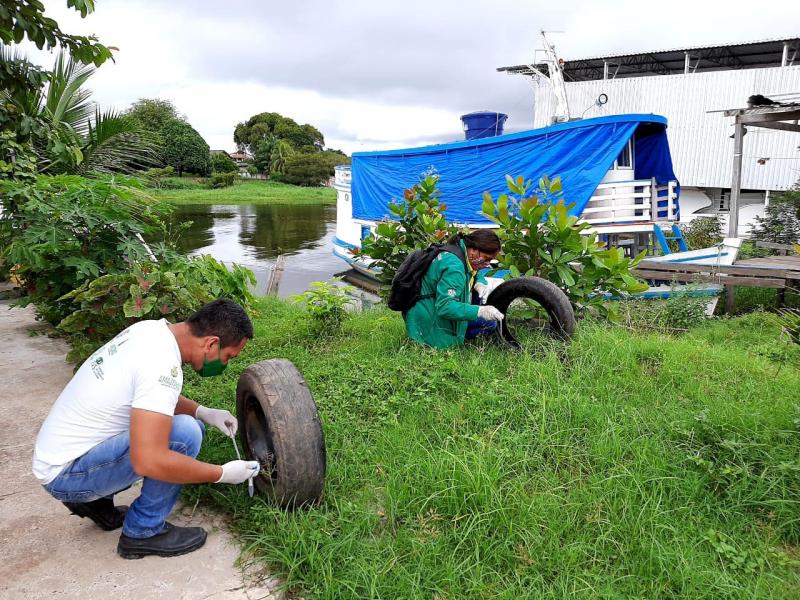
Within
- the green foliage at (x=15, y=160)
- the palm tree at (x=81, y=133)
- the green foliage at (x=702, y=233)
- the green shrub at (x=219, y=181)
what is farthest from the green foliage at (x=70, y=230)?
the green shrub at (x=219, y=181)

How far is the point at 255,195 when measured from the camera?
4909cm

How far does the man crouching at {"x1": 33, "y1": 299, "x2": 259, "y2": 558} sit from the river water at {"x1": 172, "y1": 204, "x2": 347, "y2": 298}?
6529 mm

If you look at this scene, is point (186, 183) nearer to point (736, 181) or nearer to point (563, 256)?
point (736, 181)

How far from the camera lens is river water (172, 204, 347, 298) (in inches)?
627

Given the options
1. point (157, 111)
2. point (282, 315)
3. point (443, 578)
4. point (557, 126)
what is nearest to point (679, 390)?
point (443, 578)

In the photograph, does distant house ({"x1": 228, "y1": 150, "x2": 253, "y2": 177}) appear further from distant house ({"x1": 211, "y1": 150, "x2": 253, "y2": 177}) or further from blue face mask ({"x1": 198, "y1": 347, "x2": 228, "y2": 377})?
blue face mask ({"x1": 198, "y1": 347, "x2": 228, "y2": 377})

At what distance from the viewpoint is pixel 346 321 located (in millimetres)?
6266

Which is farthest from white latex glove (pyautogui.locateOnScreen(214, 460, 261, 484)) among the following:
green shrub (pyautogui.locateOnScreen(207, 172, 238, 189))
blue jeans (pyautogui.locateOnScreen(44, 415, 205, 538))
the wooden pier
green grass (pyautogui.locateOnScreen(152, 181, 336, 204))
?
green shrub (pyautogui.locateOnScreen(207, 172, 238, 189))

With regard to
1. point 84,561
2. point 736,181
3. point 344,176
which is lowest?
point 84,561

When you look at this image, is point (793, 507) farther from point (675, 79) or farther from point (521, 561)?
point (675, 79)

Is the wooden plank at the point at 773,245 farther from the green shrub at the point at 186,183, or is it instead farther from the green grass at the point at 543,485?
the green shrub at the point at 186,183

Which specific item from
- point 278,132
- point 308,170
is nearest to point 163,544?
point 308,170

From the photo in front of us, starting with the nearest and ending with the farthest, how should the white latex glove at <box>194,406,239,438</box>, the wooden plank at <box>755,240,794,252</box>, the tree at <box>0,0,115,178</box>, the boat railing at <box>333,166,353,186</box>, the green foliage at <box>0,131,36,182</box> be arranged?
the white latex glove at <box>194,406,239,438</box> → the tree at <box>0,0,115,178</box> → the green foliage at <box>0,131,36,182</box> → the wooden plank at <box>755,240,794,252</box> → the boat railing at <box>333,166,353,186</box>

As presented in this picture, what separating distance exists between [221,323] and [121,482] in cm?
78
